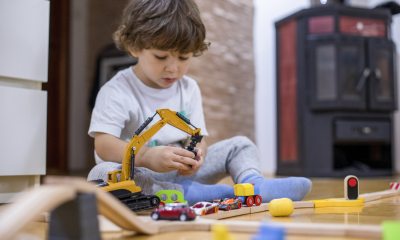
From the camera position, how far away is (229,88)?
10.3ft

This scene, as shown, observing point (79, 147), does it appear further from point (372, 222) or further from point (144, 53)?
point (372, 222)

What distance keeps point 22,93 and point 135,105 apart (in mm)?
268

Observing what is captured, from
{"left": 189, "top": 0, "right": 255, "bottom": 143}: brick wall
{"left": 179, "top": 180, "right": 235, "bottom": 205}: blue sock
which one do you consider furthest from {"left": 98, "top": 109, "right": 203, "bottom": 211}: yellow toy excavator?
{"left": 189, "top": 0, "right": 255, "bottom": 143}: brick wall

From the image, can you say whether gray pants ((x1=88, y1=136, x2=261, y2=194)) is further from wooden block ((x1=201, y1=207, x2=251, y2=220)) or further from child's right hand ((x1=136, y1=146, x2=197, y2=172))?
wooden block ((x1=201, y1=207, x2=251, y2=220))

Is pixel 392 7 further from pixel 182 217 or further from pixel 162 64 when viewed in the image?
pixel 182 217

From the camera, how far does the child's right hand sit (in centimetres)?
109

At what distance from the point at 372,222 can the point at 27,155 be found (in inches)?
31.9

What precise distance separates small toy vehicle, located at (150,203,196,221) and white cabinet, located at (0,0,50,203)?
0.54 meters

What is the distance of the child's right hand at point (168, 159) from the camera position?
1.09 meters

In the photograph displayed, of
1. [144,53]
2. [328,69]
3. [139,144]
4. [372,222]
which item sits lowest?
[372,222]

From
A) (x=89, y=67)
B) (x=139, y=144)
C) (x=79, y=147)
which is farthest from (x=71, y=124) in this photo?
(x=139, y=144)

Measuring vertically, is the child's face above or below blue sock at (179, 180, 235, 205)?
above

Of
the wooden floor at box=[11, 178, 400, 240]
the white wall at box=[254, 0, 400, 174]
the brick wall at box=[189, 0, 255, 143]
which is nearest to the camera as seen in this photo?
the wooden floor at box=[11, 178, 400, 240]

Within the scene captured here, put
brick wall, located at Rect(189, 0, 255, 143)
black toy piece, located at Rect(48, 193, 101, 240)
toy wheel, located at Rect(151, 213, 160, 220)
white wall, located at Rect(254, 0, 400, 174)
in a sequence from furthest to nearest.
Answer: white wall, located at Rect(254, 0, 400, 174)
brick wall, located at Rect(189, 0, 255, 143)
toy wheel, located at Rect(151, 213, 160, 220)
black toy piece, located at Rect(48, 193, 101, 240)
